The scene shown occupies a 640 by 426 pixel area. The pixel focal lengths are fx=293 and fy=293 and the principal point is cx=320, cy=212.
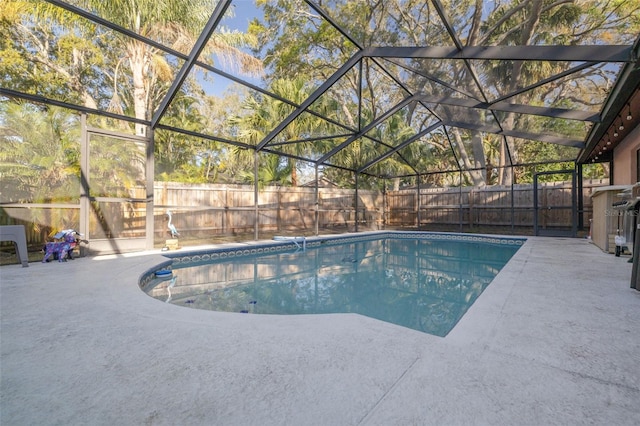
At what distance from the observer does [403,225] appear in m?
14.6

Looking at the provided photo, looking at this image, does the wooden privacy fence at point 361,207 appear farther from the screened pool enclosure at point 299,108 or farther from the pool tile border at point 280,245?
the pool tile border at point 280,245

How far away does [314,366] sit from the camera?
1.63m

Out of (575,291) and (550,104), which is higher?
(550,104)

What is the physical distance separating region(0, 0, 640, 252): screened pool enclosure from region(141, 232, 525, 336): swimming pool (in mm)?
2160

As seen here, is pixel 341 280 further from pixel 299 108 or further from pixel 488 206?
pixel 488 206

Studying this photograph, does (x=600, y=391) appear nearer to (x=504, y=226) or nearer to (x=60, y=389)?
(x=60, y=389)

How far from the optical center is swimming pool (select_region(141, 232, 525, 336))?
3.64m

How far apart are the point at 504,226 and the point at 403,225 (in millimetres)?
4288

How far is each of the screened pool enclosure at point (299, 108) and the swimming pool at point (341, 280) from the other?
216 centimetres

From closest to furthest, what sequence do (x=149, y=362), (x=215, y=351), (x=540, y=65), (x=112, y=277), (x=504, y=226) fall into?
(x=149, y=362) < (x=215, y=351) < (x=112, y=277) < (x=540, y=65) < (x=504, y=226)

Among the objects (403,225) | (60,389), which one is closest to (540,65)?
(60,389)

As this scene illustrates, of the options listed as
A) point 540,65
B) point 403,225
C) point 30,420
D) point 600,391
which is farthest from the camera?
point 403,225

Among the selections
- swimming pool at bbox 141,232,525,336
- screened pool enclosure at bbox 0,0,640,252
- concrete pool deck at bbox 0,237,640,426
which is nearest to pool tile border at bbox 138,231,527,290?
swimming pool at bbox 141,232,525,336

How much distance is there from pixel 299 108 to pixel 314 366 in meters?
6.18
